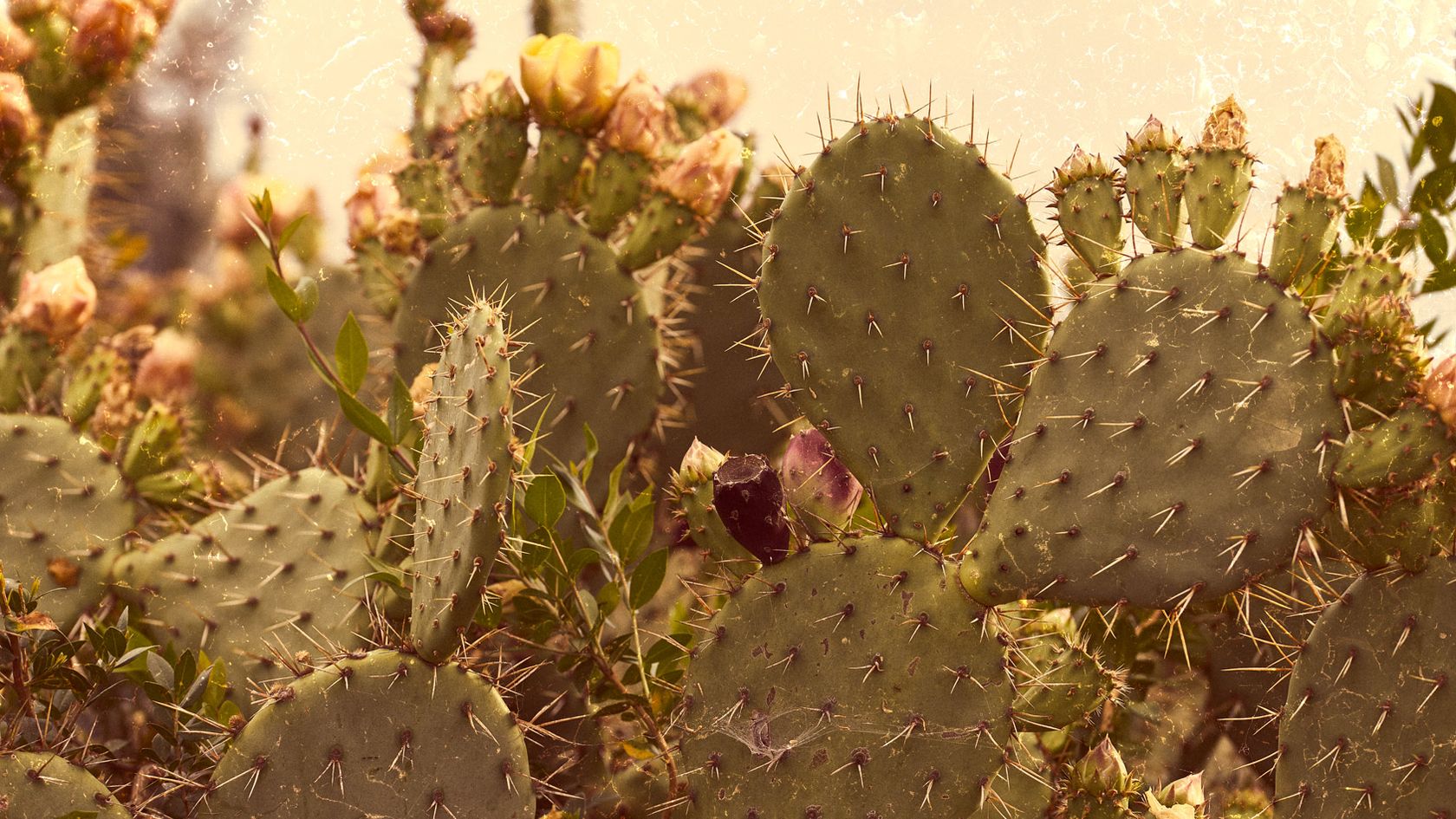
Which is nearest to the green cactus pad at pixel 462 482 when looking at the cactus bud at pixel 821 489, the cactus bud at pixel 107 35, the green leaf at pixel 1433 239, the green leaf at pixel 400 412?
the green leaf at pixel 400 412

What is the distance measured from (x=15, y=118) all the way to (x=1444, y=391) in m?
1.29

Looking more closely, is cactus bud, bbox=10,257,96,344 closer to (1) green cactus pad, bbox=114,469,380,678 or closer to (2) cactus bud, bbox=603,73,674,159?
(1) green cactus pad, bbox=114,469,380,678

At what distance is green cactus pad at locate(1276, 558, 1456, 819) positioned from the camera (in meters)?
0.75

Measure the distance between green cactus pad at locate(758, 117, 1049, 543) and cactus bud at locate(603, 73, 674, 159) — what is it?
1.11ft

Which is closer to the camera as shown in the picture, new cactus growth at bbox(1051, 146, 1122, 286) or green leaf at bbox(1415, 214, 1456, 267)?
new cactus growth at bbox(1051, 146, 1122, 286)

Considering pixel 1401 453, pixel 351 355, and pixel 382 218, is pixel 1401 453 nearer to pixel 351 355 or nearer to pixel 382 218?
pixel 351 355

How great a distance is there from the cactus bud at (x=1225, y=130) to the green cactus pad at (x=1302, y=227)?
0.05m

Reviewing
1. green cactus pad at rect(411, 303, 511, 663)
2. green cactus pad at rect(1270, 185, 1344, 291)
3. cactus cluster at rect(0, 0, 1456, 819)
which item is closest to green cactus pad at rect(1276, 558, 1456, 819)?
cactus cluster at rect(0, 0, 1456, 819)

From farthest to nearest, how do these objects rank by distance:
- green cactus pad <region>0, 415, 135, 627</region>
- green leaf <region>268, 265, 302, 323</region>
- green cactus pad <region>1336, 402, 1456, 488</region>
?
green cactus pad <region>0, 415, 135, 627</region>, green leaf <region>268, 265, 302, 323</region>, green cactus pad <region>1336, 402, 1456, 488</region>

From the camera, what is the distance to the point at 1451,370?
0.73 metres

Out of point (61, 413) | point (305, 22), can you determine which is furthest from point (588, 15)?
point (61, 413)

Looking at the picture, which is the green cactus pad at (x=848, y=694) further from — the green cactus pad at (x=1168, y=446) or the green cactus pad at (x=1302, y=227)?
the green cactus pad at (x=1302, y=227)

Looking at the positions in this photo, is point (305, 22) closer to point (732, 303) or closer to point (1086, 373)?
point (732, 303)

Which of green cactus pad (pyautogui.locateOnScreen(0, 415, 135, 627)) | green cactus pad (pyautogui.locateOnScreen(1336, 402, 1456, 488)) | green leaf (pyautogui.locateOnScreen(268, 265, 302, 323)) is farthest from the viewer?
green cactus pad (pyautogui.locateOnScreen(0, 415, 135, 627))
